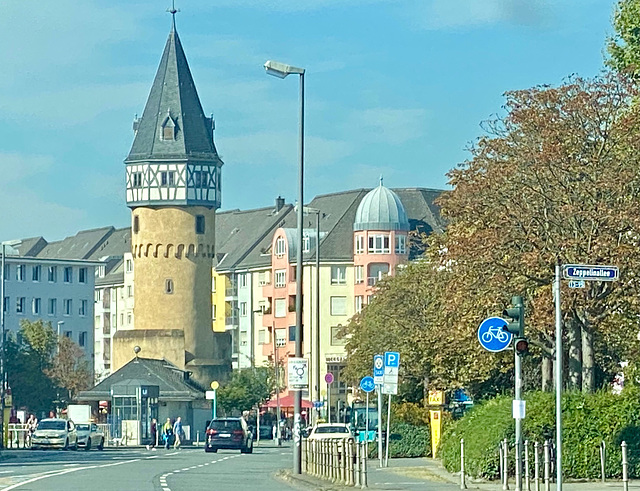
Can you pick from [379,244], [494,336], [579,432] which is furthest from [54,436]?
[379,244]

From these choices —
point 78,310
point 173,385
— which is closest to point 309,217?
point 78,310

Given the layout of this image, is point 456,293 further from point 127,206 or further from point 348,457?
point 127,206

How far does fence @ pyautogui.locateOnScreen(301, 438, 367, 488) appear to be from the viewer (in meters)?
32.9

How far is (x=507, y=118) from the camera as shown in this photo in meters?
41.8

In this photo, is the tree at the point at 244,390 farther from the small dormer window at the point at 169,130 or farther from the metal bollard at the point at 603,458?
the metal bollard at the point at 603,458

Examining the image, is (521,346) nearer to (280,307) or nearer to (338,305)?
(338,305)

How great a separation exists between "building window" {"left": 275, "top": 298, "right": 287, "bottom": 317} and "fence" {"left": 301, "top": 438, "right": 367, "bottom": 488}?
95.9 metres

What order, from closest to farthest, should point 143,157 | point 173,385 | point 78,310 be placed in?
point 173,385 < point 143,157 < point 78,310

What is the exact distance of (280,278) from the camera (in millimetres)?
140375

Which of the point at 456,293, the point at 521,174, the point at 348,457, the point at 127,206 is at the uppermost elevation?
the point at 127,206

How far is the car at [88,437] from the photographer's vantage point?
2912 inches

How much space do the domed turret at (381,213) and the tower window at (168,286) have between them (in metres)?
23.0

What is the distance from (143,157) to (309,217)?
35186mm

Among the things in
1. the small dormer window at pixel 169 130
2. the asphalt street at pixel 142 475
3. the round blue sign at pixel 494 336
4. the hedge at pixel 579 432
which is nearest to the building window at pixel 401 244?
the small dormer window at pixel 169 130
